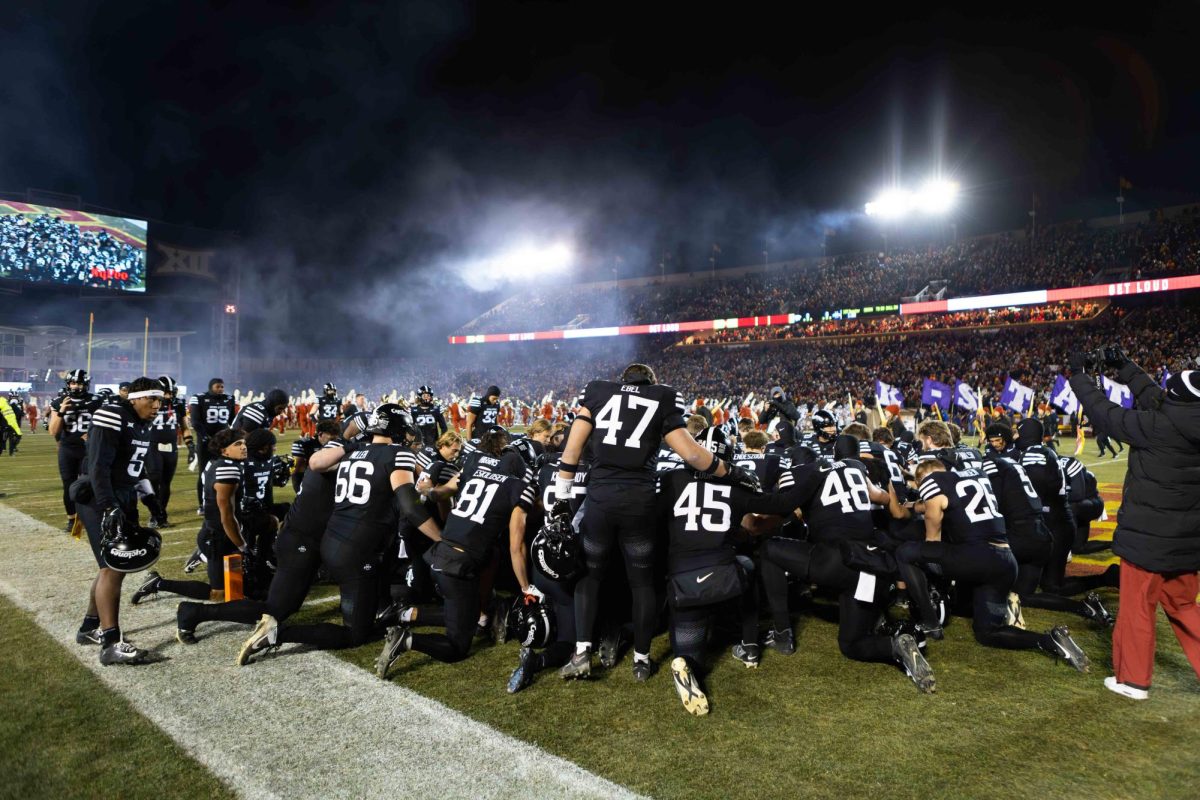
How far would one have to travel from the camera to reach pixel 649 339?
53.4 metres

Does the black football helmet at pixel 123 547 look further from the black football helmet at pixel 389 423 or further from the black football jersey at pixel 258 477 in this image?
the black football helmet at pixel 389 423

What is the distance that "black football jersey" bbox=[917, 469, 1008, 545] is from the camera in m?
5.09

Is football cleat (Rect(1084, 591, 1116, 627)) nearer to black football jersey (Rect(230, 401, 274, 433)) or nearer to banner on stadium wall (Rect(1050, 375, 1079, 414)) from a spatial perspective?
black football jersey (Rect(230, 401, 274, 433))

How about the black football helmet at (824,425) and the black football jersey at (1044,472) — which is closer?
the black football jersey at (1044,472)

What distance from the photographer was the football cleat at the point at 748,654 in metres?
4.94

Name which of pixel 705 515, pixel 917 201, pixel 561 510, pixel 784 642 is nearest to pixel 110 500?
pixel 561 510

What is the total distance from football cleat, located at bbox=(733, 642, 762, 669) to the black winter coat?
7.58ft

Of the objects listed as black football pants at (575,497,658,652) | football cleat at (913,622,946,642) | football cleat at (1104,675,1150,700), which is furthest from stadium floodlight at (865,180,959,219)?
black football pants at (575,497,658,652)

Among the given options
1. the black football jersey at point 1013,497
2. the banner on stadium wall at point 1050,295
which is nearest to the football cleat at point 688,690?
the black football jersey at point 1013,497

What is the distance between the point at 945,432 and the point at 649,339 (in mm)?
47661

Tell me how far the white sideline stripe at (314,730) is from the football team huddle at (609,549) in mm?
220

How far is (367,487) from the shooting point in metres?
4.92

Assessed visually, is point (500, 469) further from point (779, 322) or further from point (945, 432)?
point (779, 322)

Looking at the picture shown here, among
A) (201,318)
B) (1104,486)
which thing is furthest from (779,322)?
(201,318)
